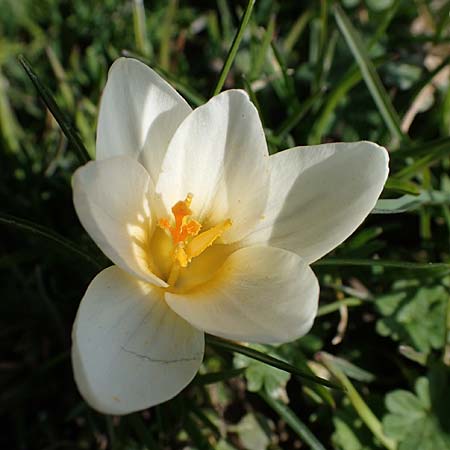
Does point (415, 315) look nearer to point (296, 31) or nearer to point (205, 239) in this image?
point (205, 239)

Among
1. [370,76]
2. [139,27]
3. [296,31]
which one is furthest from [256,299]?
[296,31]

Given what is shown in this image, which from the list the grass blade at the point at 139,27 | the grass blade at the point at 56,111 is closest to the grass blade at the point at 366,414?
the grass blade at the point at 56,111

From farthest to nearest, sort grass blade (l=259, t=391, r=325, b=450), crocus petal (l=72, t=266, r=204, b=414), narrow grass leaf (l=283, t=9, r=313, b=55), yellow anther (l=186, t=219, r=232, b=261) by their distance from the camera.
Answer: narrow grass leaf (l=283, t=9, r=313, b=55), grass blade (l=259, t=391, r=325, b=450), yellow anther (l=186, t=219, r=232, b=261), crocus petal (l=72, t=266, r=204, b=414)

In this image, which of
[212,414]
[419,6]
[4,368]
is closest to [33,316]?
[4,368]

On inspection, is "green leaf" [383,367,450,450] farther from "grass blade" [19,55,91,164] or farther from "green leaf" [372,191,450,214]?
"grass blade" [19,55,91,164]

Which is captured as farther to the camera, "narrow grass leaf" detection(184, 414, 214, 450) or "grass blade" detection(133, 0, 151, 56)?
"grass blade" detection(133, 0, 151, 56)

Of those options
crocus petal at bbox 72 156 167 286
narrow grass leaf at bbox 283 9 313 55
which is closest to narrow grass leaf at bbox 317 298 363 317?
crocus petal at bbox 72 156 167 286

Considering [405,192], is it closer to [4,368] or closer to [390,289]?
[390,289]

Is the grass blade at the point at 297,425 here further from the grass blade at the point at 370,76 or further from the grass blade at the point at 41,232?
the grass blade at the point at 370,76
